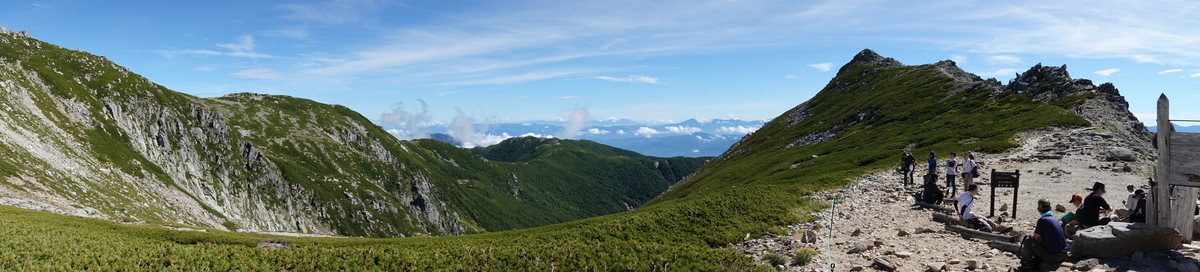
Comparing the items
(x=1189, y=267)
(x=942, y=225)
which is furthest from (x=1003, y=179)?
(x=1189, y=267)

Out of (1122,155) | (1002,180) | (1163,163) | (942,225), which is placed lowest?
(942,225)

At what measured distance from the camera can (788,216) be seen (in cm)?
2806

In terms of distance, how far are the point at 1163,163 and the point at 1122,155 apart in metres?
36.9

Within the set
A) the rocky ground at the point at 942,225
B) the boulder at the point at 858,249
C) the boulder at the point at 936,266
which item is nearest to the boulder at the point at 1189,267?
the rocky ground at the point at 942,225

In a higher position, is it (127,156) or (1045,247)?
(1045,247)

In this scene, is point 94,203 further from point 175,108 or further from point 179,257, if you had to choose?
point 175,108

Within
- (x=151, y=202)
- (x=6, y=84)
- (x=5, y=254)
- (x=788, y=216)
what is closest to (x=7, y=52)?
(x=6, y=84)

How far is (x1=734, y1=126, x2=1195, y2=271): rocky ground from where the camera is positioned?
17.2 metres

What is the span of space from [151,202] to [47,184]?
15499 millimetres

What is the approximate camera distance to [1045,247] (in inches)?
576

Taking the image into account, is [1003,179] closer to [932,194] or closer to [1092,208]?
[932,194]

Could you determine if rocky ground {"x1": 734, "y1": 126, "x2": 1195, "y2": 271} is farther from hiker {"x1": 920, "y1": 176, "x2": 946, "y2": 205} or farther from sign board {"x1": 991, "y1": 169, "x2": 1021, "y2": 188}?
hiker {"x1": 920, "y1": 176, "x2": 946, "y2": 205}

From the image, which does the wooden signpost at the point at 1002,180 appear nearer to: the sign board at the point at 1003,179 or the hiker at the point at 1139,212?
the sign board at the point at 1003,179

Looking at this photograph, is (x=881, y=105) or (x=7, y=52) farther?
(x=7, y=52)
